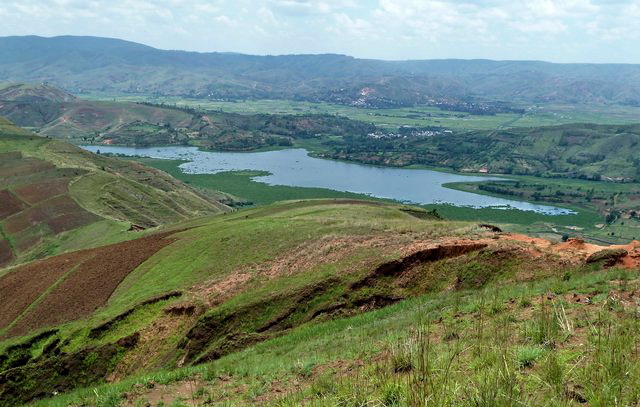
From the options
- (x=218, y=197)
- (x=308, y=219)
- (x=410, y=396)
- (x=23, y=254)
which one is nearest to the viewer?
(x=410, y=396)

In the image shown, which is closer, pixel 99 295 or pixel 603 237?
pixel 99 295

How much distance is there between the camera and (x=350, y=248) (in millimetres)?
31984

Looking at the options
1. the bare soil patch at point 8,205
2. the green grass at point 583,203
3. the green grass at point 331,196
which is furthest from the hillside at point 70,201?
the green grass at point 583,203

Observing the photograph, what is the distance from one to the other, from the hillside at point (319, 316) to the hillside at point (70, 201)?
24.6m

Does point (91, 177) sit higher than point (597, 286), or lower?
lower

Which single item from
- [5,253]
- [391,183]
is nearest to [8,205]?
→ [5,253]

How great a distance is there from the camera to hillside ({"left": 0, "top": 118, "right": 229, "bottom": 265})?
70312 mm

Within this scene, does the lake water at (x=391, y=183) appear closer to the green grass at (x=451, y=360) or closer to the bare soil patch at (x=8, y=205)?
the bare soil patch at (x=8, y=205)

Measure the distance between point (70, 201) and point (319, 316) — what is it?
72202 mm

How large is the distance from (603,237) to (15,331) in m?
112

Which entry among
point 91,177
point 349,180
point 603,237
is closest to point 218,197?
point 91,177

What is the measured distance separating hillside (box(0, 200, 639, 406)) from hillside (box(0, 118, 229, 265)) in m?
24.6

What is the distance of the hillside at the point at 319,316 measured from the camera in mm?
9672

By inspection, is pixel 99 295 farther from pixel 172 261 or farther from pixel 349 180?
pixel 349 180
